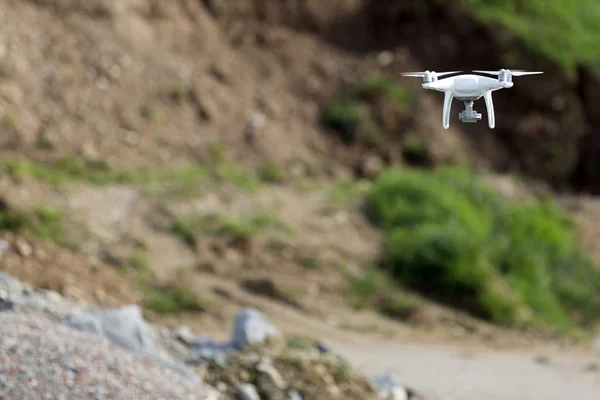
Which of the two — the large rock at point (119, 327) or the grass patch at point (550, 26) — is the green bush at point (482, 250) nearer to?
the grass patch at point (550, 26)

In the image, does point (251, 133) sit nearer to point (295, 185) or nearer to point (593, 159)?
point (295, 185)

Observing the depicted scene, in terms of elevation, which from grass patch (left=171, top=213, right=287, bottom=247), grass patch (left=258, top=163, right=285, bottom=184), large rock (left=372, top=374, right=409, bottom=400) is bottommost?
large rock (left=372, top=374, right=409, bottom=400)

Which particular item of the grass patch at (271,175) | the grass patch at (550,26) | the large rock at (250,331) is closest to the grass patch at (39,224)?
the large rock at (250,331)

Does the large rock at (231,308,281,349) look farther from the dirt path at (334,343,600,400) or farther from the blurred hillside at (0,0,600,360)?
the blurred hillside at (0,0,600,360)

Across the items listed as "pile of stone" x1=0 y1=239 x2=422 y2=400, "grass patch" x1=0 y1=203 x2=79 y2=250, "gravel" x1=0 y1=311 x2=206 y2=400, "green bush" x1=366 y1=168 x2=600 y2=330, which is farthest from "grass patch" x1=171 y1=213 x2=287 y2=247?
"gravel" x1=0 y1=311 x2=206 y2=400

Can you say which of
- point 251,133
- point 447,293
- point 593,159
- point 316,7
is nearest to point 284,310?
point 447,293
